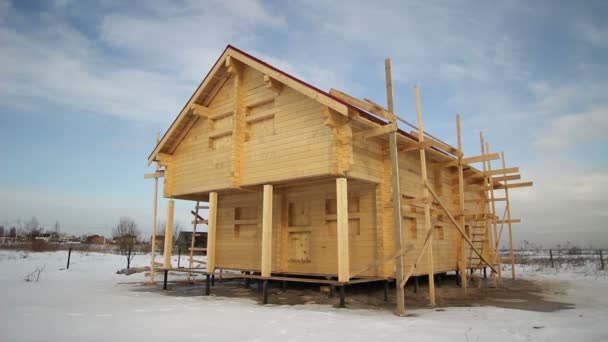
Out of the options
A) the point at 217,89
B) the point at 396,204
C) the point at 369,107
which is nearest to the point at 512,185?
the point at 396,204

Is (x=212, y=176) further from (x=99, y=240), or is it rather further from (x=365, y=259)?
(x=99, y=240)

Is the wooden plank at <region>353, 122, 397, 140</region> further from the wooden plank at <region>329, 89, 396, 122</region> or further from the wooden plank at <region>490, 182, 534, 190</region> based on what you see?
the wooden plank at <region>490, 182, 534, 190</region>

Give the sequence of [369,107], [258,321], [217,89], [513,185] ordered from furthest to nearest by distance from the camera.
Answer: [513,185] → [217,89] → [369,107] → [258,321]

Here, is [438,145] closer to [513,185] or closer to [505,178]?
[505,178]

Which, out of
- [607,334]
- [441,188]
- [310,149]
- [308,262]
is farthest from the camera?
[441,188]

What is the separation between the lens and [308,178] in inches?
493

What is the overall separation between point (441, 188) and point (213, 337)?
525 inches

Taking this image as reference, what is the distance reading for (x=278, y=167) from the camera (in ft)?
42.8

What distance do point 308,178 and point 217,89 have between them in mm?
6365

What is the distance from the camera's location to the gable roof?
11523 mm

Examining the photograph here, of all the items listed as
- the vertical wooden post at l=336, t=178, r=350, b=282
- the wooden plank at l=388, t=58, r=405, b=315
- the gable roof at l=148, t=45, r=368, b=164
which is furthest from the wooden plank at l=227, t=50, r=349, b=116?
the vertical wooden post at l=336, t=178, r=350, b=282

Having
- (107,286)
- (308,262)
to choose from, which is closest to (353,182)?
(308,262)

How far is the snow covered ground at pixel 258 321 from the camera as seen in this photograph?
7316 mm

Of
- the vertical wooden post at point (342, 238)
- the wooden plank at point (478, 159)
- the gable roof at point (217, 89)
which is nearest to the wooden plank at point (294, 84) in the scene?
the gable roof at point (217, 89)
